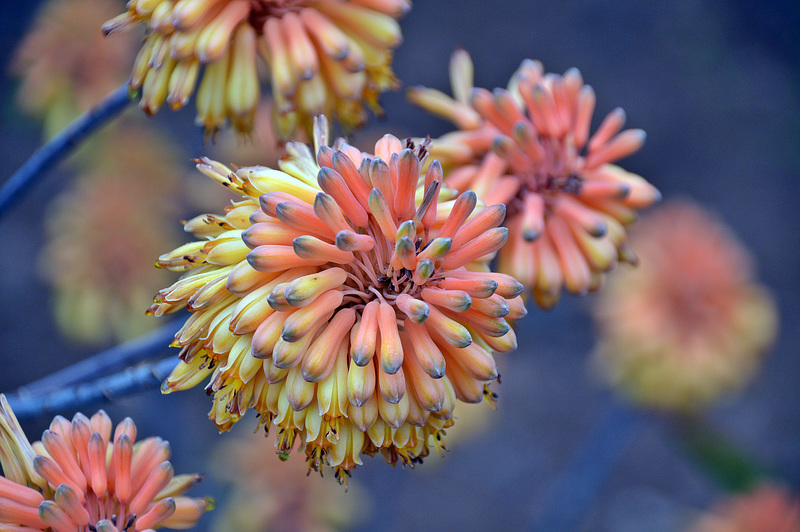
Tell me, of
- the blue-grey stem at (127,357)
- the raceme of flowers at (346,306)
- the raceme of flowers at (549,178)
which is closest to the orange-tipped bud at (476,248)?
the raceme of flowers at (346,306)

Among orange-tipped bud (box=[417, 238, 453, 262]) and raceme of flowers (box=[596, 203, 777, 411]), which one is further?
raceme of flowers (box=[596, 203, 777, 411])

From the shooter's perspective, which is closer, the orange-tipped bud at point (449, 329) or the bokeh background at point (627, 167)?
the orange-tipped bud at point (449, 329)

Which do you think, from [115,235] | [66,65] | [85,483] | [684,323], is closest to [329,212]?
[85,483]

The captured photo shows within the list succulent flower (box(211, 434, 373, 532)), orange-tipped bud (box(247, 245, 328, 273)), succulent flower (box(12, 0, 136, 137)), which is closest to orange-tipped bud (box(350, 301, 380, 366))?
orange-tipped bud (box(247, 245, 328, 273))

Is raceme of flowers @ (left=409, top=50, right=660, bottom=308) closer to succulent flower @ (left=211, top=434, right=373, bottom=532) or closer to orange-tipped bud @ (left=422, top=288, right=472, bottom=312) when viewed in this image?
orange-tipped bud @ (left=422, top=288, right=472, bottom=312)

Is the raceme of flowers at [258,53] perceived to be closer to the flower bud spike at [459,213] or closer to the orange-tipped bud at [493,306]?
the flower bud spike at [459,213]

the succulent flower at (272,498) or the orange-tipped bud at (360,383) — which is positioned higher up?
the orange-tipped bud at (360,383)

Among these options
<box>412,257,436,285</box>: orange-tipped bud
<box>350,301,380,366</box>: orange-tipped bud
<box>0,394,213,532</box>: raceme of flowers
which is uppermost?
<box>412,257,436,285</box>: orange-tipped bud
